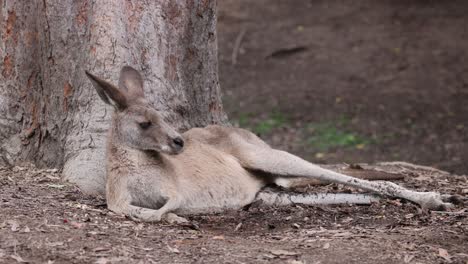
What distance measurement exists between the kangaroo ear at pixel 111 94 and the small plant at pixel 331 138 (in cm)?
627

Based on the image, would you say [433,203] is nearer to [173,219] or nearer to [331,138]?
[173,219]

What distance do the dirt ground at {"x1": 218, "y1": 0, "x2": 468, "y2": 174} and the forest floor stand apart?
5134 mm

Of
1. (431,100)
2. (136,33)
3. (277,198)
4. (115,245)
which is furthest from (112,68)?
(431,100)

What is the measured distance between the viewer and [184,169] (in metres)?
7.14

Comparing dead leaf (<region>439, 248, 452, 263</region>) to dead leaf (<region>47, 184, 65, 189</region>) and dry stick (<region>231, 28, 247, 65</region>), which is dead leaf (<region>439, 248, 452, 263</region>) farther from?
dry stick (<region>231, 28, 247, 65</region>)

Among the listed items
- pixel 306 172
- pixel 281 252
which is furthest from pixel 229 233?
pixel 306 172

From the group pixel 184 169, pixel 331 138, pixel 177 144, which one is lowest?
pixel 184 169

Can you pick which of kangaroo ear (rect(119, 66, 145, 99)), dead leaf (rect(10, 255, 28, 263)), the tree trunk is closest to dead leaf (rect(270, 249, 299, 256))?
dead leaf (rect(10, 255, 28, 263))

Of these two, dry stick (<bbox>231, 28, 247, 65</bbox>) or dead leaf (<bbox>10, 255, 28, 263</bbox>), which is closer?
dead leaf (<bbox>10, 255, 28, 263</bbox>)

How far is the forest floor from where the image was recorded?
18.2 ft

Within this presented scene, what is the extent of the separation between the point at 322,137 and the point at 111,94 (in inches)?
273

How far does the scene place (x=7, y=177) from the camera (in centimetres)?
770

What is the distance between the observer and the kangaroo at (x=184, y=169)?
21.9 ft

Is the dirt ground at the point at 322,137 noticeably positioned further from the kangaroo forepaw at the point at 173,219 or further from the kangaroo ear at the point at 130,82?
the kangaroo ear at the point at 130,82
